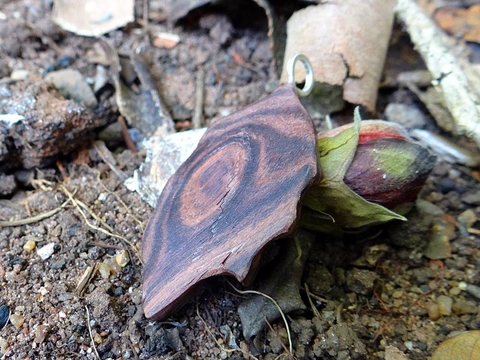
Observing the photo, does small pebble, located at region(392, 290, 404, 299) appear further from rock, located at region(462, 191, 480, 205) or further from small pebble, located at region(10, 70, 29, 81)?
small pebble, located at region(10, 70, 29, 81)

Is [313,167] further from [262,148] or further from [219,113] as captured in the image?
[219,113]

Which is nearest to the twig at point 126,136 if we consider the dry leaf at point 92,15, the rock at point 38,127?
the rock at point 38,127

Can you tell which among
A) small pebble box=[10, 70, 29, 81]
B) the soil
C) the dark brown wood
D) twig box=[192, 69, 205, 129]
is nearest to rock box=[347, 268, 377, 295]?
the soil

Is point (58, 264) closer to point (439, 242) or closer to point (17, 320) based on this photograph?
point (17, 320)

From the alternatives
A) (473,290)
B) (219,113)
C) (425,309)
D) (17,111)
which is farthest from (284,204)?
(17,111)

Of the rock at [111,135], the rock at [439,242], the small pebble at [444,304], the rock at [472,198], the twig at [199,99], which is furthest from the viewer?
the twig at [199,99]

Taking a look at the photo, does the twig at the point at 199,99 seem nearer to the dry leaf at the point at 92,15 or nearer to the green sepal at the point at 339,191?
the dry leaf at the point at 92,15

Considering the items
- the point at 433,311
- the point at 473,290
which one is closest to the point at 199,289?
the point at 433,311
